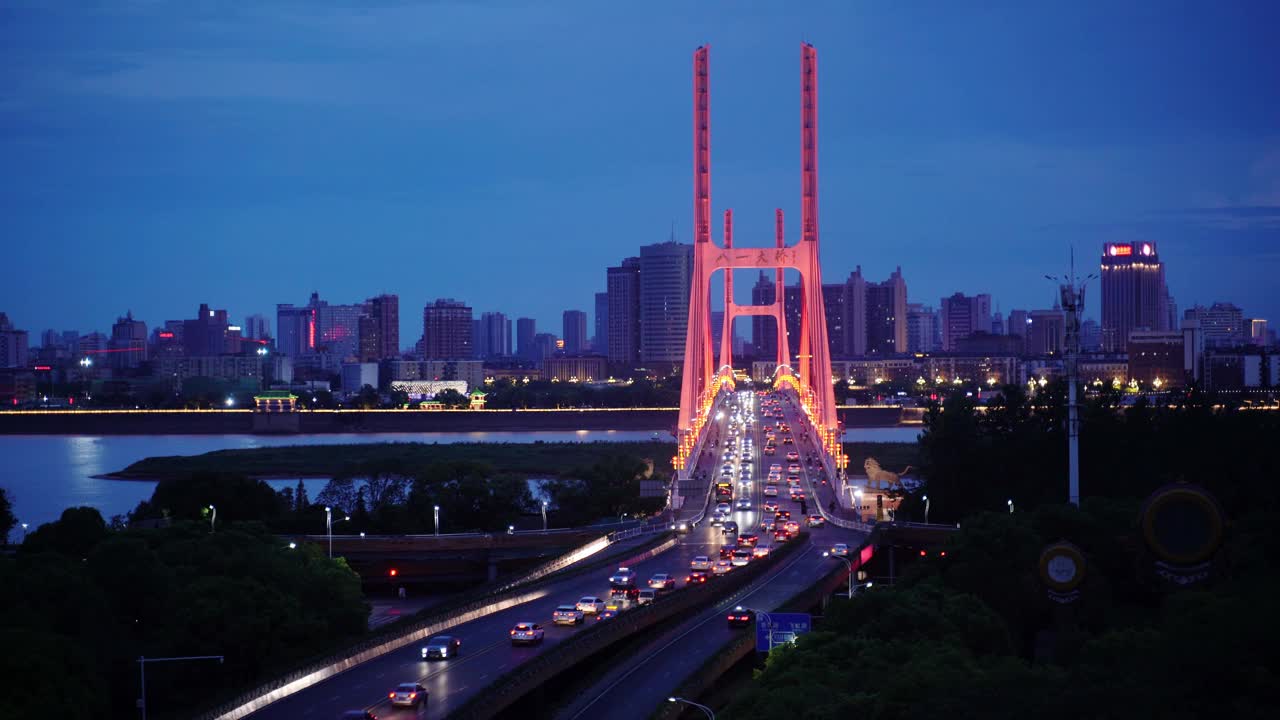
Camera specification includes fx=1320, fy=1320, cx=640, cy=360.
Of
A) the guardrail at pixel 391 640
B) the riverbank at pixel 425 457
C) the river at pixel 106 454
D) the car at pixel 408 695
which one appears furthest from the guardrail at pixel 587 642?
the riverbank at pixel 425 457

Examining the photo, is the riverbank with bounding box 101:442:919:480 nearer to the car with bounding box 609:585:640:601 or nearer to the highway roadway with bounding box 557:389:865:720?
the highway roadway with bounding box 557:389:865:720

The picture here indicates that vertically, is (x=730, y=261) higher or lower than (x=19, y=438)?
higher

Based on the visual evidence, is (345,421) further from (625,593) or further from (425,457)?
(625,593)

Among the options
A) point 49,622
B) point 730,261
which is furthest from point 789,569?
point 730,261

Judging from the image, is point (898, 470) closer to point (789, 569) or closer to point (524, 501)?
point (524, 501)

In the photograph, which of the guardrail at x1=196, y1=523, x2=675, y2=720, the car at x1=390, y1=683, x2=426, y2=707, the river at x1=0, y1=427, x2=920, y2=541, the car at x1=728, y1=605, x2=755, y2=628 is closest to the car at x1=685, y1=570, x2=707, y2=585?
the guardrail at x1=196, y1=523, x2=675, y2=720
